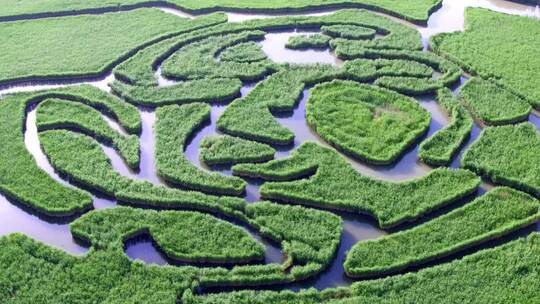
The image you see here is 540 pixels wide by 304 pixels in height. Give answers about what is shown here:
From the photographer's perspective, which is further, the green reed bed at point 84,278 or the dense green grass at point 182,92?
the dense green grass at point 182,92

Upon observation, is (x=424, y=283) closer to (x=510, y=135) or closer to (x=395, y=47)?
(x=510, y=135)

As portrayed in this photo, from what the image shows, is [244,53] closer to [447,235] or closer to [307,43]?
[307,43]

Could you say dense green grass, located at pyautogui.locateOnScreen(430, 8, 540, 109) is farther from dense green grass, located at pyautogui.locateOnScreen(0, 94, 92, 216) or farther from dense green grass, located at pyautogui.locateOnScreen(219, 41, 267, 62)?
dense green grass, located at pyautogui.locateOnScreen(0, 94, 92, 216)

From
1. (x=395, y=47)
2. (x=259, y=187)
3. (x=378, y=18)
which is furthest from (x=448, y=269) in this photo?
(x=378, y=18)

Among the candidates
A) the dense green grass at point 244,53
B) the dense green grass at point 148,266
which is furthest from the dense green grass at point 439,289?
the dense green grass at point 244,53

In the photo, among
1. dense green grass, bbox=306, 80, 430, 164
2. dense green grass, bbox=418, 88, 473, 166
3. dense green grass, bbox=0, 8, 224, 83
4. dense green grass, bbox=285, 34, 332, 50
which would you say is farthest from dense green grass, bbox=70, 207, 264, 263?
dense green grass, bbox=285, 34, 332, 50

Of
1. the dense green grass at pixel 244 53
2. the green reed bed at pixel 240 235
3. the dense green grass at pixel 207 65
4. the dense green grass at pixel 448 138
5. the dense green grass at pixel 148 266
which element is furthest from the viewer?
the dense green grass at pixel 244 53

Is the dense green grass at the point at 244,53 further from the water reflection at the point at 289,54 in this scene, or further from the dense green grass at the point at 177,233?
the dense green grass at the point at 177,233
